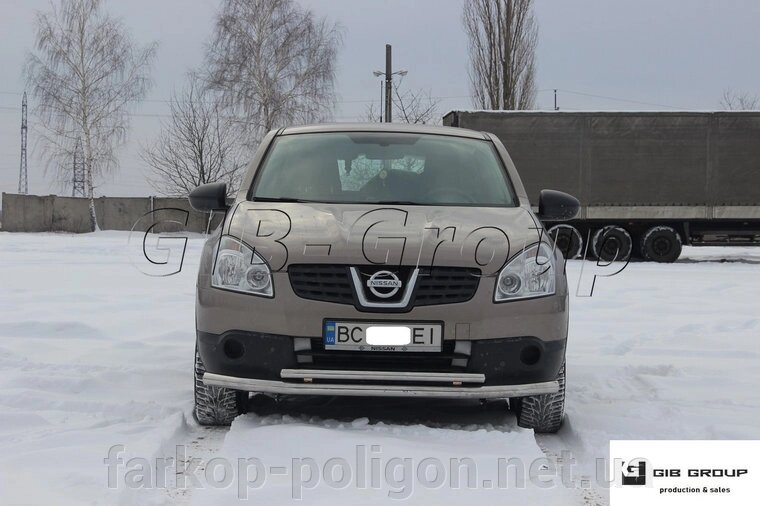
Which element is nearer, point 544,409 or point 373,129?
point 544,409

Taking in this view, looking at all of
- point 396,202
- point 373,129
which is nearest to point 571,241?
point 373,129

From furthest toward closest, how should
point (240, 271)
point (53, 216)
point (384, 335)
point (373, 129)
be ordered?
point (53, 216)
point (373, 129)
point (240, 271)
point (384, 335)

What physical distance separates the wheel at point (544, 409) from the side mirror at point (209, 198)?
1946 millimetres

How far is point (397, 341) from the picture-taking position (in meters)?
3.63

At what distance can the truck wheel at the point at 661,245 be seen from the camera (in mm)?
18359

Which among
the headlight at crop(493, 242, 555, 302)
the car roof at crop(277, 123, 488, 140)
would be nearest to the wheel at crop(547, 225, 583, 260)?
the car roof at crop(277, 123, 488, 140)

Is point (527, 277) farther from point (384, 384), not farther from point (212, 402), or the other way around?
point (212, 402)

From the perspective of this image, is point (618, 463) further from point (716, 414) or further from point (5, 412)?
point (5, 412)

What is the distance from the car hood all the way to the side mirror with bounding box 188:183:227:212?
0.45 metres

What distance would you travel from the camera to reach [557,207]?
4766 mm

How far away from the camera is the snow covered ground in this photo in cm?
304

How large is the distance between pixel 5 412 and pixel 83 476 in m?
1.18

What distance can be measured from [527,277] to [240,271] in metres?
1.28

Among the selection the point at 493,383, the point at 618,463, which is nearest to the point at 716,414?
the point at 618,463
